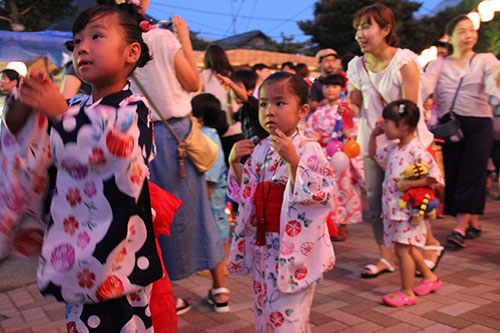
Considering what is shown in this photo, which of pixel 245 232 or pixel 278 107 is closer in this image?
pixel 278 107

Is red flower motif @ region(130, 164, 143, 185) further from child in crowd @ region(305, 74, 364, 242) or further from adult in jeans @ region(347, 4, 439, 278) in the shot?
child in crowd @ region(305, 74, 364, 242)

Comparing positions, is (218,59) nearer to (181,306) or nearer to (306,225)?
(181,306)

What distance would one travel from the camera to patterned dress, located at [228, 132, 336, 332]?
7.66 feet

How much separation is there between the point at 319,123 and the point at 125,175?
448 centimetres

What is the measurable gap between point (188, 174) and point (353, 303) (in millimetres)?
1574

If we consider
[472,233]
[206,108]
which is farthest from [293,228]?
[472,233]

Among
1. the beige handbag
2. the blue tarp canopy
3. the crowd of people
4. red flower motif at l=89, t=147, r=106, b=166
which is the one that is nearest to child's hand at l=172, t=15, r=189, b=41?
the crowd of people

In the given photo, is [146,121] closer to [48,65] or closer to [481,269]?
[481,269]

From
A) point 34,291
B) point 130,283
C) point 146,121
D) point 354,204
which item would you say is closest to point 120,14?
point 146,121

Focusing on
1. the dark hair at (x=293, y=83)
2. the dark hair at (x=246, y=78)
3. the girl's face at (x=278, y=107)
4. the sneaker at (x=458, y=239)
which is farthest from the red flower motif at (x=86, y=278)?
the sneaker at (x=458, y=239)

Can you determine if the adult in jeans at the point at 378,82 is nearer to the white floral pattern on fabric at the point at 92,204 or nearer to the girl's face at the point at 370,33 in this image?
the girl's face at the point at 370,33

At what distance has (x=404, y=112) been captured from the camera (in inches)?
146

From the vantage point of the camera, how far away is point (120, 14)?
1745 millimetres

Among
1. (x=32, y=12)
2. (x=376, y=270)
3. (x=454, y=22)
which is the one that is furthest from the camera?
(x=32, y=12)
